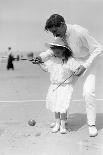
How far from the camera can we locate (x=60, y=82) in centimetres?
654

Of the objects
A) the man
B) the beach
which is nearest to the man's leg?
the man

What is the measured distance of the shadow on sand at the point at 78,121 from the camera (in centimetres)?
693

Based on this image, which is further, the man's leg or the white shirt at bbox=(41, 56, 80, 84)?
the white shirt at bbox=(41, 56, 80, 84)

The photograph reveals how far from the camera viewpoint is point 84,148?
18.7 feet

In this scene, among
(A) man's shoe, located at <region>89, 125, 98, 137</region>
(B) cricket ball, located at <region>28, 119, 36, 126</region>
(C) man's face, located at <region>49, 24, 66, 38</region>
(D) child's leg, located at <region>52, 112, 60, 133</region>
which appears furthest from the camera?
(B) cricket ball, located at <region>28, 119, 36, 126</region>

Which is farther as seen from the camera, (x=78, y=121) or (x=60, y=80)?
(x=78, y=121)

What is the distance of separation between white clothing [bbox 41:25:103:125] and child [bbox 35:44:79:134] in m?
0.13

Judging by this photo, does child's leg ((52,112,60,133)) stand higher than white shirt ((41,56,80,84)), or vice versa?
white shirt ((41,56,80,84))

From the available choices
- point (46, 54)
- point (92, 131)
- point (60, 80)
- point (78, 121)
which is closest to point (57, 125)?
point (92, 131)

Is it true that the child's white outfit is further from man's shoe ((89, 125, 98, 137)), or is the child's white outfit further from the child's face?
man's shoe ((89, 125, 98, 137))

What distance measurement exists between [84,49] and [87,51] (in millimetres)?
58

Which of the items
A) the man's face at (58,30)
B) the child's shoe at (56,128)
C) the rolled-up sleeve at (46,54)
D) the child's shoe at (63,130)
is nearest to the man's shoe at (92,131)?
the child's shoe at (63,130)

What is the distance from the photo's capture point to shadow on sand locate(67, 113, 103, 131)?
6926 millimetres

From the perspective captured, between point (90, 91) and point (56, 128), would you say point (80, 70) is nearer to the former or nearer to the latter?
point (90, 91)
